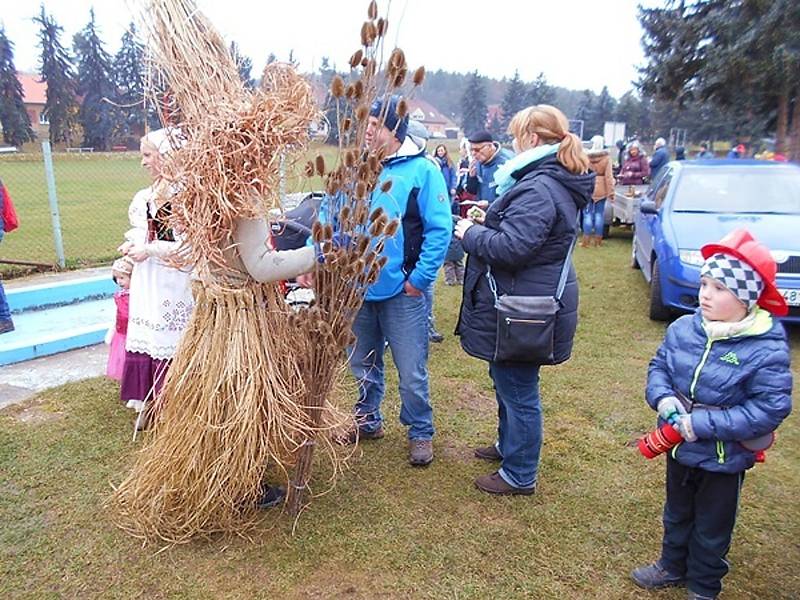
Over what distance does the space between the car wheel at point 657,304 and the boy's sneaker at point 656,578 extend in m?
3.90

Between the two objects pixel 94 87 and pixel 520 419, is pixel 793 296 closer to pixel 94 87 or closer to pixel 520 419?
pixel 520 419

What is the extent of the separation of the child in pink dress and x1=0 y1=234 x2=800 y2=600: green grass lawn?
0.87ft

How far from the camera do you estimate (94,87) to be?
14.5 metres

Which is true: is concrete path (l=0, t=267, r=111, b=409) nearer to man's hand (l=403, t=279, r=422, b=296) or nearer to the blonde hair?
man's hand (l=403, t=279, r=422, b=296)

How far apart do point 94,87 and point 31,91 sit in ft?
4.89

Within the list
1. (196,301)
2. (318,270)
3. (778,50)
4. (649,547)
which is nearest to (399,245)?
(318,270)

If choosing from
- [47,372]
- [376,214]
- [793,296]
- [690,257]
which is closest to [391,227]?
[376,214]

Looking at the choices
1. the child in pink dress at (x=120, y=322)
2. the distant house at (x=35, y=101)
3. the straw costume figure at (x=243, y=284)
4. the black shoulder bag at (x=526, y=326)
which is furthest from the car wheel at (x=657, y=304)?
the distant house at (x=35, y=101)

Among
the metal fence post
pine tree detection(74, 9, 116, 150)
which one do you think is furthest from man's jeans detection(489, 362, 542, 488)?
the metal fence post

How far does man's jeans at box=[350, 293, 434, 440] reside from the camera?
314 cm

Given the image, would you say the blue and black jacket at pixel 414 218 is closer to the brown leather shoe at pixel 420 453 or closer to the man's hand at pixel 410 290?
the man's hand at pixel 410 290

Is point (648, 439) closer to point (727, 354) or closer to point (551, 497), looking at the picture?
point (727, 354)

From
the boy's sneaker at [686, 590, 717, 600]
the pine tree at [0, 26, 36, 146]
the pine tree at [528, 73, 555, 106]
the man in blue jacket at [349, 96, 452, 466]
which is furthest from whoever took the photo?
the pine tree at [528, 73, 555, 106]

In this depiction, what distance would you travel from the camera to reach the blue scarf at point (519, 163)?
2.69 meters
